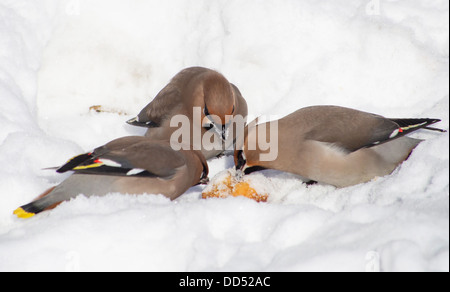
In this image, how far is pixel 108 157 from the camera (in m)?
3.55

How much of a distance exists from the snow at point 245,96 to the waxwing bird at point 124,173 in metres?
0.19

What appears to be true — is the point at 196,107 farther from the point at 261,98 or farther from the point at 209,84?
the point at 261,98

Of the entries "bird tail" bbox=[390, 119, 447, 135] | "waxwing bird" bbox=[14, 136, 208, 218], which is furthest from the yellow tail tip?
"bird tail" bbox=[390, 119, 447, 135]

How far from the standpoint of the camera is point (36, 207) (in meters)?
3.36

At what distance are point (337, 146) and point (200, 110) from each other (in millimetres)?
1159

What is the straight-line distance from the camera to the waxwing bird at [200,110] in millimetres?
4207

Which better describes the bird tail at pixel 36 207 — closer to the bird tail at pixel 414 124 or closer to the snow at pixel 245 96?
the snow at pixel 245 96

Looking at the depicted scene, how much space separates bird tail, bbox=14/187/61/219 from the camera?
3341 mm

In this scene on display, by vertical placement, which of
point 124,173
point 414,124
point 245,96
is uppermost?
point 414,124

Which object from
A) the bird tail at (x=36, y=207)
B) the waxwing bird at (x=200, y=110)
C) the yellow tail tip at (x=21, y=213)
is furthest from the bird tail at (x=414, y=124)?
the yellow tail tip at (x=21, y=213)

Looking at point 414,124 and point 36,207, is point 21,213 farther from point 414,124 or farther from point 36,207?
point 414,124

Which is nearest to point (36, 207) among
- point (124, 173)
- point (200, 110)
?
point (124, 173)

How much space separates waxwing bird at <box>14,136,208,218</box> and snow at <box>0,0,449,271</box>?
0.19 meters

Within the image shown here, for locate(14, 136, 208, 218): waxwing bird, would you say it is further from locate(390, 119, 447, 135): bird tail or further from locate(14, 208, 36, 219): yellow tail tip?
locate(390, 119, 447, 135): bird tail
